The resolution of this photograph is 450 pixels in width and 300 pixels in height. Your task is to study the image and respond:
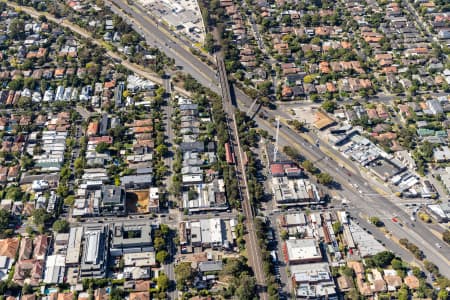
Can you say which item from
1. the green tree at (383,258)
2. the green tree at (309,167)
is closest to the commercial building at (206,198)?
the green tree at (309,167)

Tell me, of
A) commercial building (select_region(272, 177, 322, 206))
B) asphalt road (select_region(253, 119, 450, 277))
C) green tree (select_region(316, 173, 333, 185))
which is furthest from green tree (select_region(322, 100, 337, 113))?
commercial building (select_region(272, 177, 322, 206))

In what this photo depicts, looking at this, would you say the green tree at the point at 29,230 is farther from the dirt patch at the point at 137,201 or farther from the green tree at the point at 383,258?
the green tree at the point at 383,258

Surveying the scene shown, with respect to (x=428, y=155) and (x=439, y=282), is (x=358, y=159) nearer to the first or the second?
(x=428, y=155)

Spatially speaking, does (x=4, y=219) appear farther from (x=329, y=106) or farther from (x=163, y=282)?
(x=329, y=106)

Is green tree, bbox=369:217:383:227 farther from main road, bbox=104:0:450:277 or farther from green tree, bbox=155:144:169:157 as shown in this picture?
green tree, bbox=155:144:169:157

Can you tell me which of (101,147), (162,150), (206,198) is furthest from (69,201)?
(206,198)

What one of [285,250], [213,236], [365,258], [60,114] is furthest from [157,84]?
[365,258]
